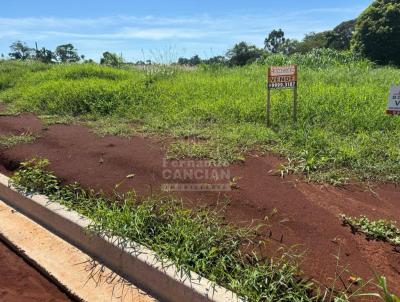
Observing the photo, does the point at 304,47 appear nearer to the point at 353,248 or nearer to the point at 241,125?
the point at 241,125

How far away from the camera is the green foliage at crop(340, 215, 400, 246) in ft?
10.2

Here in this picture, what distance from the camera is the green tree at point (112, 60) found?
53.1 ft

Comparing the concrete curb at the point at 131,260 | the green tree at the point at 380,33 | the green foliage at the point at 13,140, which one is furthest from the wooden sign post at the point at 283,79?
the green tree at the point at 380,33

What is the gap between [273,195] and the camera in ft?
12.5

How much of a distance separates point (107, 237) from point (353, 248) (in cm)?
189

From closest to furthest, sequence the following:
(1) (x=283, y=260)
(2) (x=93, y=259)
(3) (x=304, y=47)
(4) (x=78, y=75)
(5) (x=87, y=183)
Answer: (1) (x=283, y=260), (2) (x=93, y=259), (5) (x=87, y=183), (4) (x=78, y=75), (3) (x=304, y=47)

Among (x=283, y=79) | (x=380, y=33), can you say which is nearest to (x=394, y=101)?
(x=283, y=79)

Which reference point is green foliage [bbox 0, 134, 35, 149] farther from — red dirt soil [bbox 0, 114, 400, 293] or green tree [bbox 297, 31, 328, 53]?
green tree [bbox 297, 31, 328, 53]

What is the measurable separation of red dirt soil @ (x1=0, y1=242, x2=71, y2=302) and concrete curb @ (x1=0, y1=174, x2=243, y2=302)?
41cm

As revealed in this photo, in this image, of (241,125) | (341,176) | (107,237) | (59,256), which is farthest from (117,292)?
(241,125)

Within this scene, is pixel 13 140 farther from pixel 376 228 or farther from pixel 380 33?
pixel 380 33

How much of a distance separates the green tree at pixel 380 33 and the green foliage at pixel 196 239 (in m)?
20.2

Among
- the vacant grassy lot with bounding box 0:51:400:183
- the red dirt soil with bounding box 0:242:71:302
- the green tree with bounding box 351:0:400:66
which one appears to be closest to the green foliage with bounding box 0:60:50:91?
the vacant grassy lot with bounding box 0:51:400:183

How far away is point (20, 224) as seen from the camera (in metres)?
4.07
